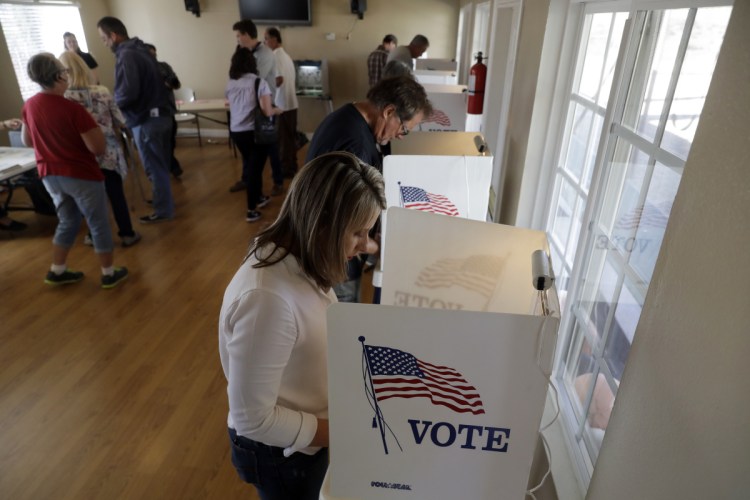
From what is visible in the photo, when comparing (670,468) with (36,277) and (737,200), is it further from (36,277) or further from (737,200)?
(36,277)

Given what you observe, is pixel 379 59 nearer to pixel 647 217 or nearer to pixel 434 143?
pixel 434 143

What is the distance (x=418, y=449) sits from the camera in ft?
2.86

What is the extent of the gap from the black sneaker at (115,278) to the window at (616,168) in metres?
2.97

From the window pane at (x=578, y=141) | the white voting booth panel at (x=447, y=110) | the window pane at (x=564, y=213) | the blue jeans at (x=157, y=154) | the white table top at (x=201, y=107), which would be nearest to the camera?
the window pane at (x=578, y=141)

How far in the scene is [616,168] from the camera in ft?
4.22

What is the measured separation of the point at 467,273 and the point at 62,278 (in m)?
3.24

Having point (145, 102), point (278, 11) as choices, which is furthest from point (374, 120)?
point (278, 11)

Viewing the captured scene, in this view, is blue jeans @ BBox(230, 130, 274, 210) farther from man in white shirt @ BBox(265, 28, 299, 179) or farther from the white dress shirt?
the white dress shirt

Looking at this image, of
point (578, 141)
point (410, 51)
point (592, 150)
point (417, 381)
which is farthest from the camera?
point (410, 51)

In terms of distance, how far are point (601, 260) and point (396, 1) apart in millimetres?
6224

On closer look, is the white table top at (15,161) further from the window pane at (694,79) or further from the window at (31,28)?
the window pane at (694,79)

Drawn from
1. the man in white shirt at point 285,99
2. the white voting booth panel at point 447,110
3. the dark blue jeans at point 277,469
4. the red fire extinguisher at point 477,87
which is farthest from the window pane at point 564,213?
the man in white shirt at point 285,99

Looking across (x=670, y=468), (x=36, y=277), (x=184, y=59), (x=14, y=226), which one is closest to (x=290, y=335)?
(x=670, y=468)

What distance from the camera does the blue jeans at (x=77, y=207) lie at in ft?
9.75
